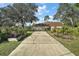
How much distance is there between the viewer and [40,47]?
3.85m

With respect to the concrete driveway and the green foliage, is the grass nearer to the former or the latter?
the concrete driveway

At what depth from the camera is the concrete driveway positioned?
3.80m

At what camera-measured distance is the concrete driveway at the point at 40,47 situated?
380 cm

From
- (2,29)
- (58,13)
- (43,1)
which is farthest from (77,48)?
(2,29)

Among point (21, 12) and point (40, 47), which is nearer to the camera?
point (40, 47)

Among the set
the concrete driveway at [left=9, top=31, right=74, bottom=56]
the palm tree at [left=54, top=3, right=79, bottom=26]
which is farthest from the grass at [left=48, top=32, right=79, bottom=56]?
the palm tree at [left=54, top=3, right=79, bottom=26]

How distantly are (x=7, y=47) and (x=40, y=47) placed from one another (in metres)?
0.48

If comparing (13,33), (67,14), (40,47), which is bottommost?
(40,47)

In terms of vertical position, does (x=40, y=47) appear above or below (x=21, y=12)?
below

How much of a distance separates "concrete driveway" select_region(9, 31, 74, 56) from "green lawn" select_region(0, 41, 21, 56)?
6cm

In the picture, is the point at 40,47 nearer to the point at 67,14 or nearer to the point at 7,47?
the point at 7,47

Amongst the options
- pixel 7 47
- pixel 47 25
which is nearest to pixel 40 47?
pixel 47 25

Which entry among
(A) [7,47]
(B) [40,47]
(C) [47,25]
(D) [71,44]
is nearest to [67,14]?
(C) [47,25]

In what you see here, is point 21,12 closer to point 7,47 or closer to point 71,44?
point 7,47
